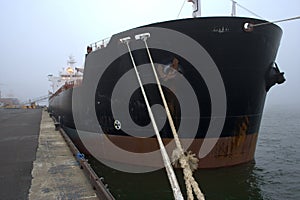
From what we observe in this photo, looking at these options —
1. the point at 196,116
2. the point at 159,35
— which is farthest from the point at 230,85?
the point at 159,35

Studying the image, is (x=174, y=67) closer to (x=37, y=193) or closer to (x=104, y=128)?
(x=104, y=128)

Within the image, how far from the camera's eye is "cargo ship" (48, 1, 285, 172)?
19.4ft

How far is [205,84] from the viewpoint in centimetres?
595

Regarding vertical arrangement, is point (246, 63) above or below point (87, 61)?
below

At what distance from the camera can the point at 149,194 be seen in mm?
5461

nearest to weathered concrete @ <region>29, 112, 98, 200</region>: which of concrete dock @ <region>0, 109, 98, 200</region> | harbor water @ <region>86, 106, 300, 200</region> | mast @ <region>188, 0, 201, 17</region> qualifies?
concrete dock @ <region>0, 109, 98, 200</region>

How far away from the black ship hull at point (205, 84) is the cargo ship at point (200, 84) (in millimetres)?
23

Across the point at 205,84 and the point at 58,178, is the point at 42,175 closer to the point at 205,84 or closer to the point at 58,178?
the point at 58,178

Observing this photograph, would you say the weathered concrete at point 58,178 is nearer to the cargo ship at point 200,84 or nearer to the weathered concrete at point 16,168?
the weathered concrete at point 16,168

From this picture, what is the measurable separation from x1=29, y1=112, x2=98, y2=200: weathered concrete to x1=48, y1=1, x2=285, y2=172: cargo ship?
1.82 metres

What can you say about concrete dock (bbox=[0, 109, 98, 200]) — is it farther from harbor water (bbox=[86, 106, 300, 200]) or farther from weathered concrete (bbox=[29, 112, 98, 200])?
harbor water (bbox=[86, 106, 300, 200])

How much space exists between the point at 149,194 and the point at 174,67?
307 centimetres

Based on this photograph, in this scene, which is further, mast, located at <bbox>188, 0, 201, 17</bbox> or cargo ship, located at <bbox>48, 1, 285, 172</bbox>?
mast, located at <bbox>188, 0, 201, 17</bbox>

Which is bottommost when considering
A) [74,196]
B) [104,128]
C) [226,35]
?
[74,196]
